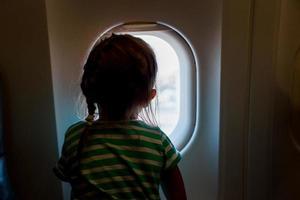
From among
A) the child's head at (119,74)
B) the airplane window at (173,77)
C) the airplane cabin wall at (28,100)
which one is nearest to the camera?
the child's head at (119,74)

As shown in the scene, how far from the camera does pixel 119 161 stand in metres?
0.79

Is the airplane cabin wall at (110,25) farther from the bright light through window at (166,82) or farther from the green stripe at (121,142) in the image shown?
the green stripe at (121,142)

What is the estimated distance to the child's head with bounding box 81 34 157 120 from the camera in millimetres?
732

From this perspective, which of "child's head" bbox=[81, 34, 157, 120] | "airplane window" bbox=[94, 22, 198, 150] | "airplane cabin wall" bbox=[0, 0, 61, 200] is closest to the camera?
"child's head" bbox=[81, 34, 157, 120]

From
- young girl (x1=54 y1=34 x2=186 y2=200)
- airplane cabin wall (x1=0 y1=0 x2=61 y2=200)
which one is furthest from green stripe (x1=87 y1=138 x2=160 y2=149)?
airplane cabin wall (x1=0 y1=0 x2=61 y2=200)

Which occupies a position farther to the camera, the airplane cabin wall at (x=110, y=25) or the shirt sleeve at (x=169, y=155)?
the airplane cabin wall at (x=110, y=25)

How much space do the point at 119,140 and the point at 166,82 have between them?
0.33 meters

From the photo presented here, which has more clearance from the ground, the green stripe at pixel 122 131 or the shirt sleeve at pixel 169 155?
the green stripe at pixel 122 131

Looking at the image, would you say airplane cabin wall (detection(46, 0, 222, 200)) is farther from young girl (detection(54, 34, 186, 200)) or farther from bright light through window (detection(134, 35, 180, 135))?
young girl (detection(54, 34, 186, 200))

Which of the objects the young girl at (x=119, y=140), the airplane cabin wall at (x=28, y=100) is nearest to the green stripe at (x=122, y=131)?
the young girl at (x=119, y=140)

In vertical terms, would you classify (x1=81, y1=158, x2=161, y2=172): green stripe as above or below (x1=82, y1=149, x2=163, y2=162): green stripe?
below

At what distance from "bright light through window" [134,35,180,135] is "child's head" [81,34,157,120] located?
257 mm

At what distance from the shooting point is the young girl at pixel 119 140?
2.46 feet

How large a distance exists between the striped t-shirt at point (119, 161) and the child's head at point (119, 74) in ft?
0.16
